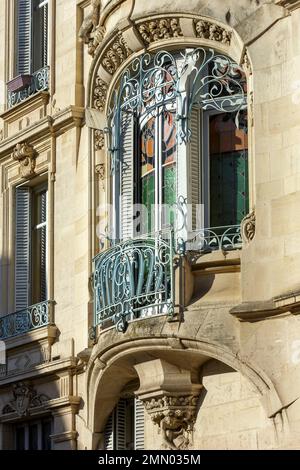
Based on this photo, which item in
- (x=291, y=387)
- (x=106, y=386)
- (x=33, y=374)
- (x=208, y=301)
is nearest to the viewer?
(x=291, y=387)

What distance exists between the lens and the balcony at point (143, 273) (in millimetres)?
18172

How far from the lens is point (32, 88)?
74.2 feet

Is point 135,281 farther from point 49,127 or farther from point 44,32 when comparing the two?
point 44,32

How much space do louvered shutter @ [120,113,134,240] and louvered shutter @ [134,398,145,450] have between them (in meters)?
2.02

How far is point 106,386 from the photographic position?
63.5 ft

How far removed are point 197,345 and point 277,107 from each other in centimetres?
268

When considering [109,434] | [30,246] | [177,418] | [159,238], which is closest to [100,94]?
[159,238]

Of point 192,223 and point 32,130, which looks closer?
point 192,223

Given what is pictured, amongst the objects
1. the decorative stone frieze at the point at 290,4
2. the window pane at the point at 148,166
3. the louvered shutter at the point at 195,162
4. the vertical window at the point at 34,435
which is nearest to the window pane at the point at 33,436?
the vertical window at the point at 34,435

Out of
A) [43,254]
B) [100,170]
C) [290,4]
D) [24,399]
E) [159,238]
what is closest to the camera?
[290,4]

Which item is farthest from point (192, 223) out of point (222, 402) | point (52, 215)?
point (52, 215)

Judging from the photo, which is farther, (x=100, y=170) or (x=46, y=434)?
(x=46, y=434)

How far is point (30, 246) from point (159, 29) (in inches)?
174
